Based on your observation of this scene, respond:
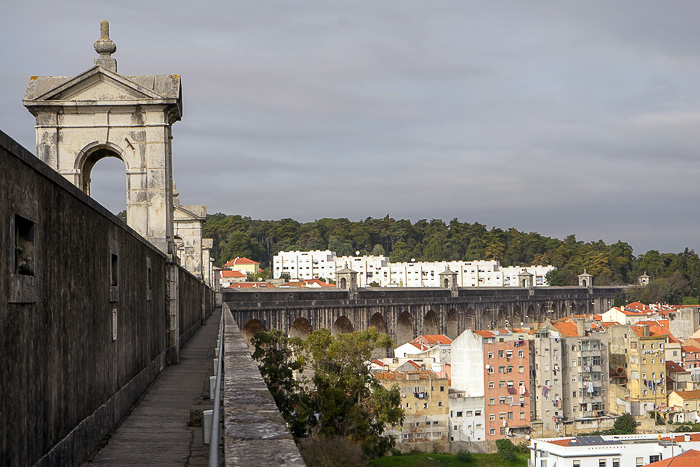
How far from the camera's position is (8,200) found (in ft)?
12.7

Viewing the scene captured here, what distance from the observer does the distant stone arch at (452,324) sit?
78312 millimetres

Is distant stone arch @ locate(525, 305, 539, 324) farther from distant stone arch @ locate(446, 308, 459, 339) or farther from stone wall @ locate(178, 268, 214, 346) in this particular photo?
stone wall @ locate(178, 268, 214, 346)

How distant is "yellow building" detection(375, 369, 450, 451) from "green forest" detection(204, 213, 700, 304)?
252ft

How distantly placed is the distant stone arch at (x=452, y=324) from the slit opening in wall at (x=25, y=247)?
246 ft

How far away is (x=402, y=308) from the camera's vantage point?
7025 centimetres

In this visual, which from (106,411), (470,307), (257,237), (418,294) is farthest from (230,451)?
(257,237)

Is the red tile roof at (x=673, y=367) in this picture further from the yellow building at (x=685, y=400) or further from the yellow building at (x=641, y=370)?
the yellow building at (x=685, y=400)

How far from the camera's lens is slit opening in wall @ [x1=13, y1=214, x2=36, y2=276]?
4.25m

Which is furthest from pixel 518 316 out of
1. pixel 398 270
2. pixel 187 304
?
pixel 187 304

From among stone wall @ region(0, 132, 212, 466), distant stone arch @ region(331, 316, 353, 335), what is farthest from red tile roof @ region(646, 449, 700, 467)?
stone wall @ region(0, 132, 212, 466)

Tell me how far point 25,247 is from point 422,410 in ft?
151

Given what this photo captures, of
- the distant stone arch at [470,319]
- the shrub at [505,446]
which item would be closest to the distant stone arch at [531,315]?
the distant stone arch at [470,319]

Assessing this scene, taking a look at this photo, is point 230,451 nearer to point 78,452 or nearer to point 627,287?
point 78,452

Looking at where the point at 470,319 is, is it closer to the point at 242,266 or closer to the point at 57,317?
the point at 242,266
